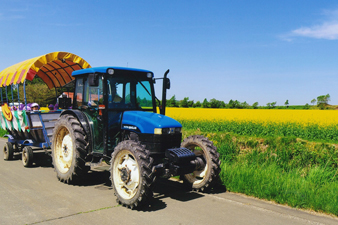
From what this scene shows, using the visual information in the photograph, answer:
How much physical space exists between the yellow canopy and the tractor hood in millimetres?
3701

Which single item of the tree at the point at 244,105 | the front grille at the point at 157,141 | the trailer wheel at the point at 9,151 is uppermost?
the tree at the point at 244,105

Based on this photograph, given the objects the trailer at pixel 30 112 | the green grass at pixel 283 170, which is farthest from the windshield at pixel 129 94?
the green grass at pixel 283 170

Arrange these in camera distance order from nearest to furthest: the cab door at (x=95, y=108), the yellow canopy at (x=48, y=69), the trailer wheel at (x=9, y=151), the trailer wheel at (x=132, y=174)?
the trailer wheel at (x=132, y=174)
the cab door at (x=95, y=108)
the yellow canopy at (x=48, y=69)
the trailer wheel at (x=9, y=151)

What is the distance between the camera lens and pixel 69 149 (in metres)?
6.68

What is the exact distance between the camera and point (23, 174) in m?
7.28

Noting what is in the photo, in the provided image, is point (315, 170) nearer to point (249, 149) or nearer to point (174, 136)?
point (249, 149)

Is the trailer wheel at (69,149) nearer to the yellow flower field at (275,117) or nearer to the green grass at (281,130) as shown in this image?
the green grass at (281,130)

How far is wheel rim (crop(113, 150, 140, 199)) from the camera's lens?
4969mm

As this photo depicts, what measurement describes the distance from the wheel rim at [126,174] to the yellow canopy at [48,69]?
426 centimetres

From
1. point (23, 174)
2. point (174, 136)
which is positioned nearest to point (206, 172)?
point (174, 136)

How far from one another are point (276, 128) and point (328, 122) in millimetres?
3235

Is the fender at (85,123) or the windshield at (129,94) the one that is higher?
the windshield at (129,94)

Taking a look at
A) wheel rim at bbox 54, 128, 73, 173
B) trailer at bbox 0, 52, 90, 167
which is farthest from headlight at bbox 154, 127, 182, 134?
trailer at bbox 0, 52, 90, 167

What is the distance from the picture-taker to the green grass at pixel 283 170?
5.12 m
